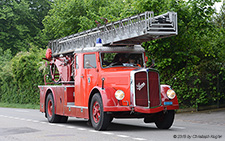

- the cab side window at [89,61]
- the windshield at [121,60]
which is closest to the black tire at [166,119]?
the windshield at [121,60]

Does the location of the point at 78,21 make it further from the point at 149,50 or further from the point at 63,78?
the point at 63,78

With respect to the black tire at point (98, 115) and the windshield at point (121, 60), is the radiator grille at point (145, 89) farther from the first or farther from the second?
the windshield at point (121, 60)

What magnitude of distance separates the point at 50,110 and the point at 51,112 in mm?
182

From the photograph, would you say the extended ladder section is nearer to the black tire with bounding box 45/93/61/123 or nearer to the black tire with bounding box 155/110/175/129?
the black tire with bounding box 45/93/61/123

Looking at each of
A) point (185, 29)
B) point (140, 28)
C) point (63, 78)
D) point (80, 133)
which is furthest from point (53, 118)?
point (185, 29)

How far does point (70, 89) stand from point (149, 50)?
22.7 feet

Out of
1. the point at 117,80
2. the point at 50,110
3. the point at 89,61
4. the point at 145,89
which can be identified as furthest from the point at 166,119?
the point at 50,110

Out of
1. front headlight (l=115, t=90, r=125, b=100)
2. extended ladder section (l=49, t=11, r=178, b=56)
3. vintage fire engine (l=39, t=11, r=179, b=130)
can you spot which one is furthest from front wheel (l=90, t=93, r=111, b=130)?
extended ladder section (l=49, t=11, r=178, b=56)

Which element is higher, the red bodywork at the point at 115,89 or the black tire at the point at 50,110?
the red bodywork at the point at 115,89

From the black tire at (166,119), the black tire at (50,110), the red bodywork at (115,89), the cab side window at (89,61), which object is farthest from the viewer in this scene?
the black tire at (50,110)

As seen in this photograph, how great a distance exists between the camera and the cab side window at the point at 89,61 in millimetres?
14289

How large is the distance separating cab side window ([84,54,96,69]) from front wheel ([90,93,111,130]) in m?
1.43

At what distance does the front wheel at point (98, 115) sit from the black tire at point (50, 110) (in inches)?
156

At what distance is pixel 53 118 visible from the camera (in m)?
17.0
